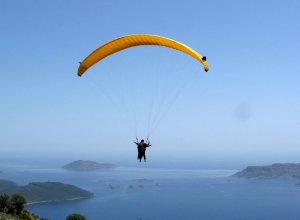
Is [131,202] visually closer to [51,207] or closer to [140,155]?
[51,207]

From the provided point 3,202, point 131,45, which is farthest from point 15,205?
point 131,45

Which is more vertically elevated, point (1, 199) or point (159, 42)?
point (159, 42)

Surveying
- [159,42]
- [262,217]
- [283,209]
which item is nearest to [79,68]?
[159,42]

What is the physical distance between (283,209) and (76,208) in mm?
103678

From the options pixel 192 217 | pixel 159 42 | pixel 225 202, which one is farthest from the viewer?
pixel 225 202

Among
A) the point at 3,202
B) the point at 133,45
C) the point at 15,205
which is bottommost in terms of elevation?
the point at 15,205

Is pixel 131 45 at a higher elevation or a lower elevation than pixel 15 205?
higher

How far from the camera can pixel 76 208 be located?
179750 millimetres

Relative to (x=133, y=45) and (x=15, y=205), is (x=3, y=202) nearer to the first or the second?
(x=15, y=205)

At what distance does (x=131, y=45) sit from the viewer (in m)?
22.3

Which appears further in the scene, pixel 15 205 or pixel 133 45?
pixel 15 205

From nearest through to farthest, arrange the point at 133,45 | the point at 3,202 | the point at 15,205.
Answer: the point at 133,45
the point at 3,202
the point at 15,205

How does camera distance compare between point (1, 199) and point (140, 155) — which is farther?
point (1, 199)

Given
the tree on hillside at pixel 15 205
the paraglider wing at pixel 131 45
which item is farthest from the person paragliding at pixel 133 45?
the tree on hillside at pixel 15 205
